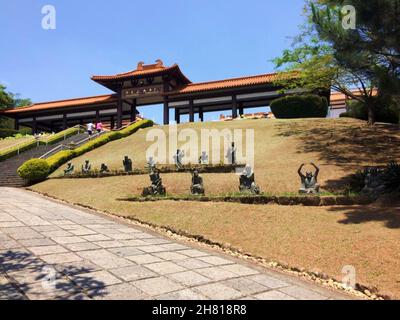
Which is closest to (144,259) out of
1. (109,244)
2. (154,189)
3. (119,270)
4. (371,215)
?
(119,270)

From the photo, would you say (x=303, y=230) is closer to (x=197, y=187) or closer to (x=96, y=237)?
(x=96, y=237)

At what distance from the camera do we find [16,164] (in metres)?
21.7

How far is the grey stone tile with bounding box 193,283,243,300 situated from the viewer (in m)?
4.36

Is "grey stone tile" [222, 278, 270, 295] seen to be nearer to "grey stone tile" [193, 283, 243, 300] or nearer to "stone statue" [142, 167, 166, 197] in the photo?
"grey stone tile" [193, 283, 243, 300]

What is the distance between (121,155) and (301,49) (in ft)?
41.8

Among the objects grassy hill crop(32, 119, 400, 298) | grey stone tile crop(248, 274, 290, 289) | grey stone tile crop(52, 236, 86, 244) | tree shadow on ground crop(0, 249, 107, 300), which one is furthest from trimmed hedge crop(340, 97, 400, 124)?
tree shadow on ground crop(0, 249, 107, 300)

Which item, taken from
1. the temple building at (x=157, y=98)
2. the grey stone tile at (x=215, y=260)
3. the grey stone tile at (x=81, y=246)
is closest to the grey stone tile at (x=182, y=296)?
the grey stone tile at (x=215, y=260)

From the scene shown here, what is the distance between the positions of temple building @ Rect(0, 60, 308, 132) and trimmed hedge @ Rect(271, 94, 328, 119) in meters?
3.13

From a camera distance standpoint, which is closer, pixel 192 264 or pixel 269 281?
pixel 269 281

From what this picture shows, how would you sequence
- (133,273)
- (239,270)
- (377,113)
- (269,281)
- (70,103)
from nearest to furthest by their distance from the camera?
(133,273) < (269,281) < (239,270) < (377,113) < (70,103)

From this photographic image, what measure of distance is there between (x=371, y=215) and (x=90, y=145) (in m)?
19.9

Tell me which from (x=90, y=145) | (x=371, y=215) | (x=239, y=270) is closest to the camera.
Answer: (x=239, y=270)

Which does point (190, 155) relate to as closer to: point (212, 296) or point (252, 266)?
point (252, 266)

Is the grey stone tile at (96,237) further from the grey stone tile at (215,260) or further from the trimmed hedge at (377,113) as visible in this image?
the trimmed hedge at (377,113)
